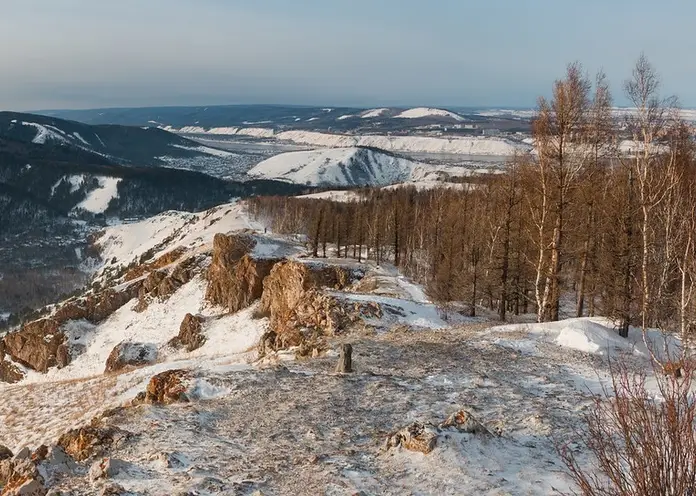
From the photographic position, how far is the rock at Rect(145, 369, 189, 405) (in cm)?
1502

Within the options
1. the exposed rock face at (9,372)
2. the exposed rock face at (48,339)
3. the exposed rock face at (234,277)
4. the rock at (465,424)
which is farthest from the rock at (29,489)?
the exposed rock face at (9,372)

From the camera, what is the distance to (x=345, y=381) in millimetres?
15625

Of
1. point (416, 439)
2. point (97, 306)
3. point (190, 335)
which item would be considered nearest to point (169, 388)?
point (416, 439)

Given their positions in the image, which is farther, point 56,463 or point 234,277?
point 234,277

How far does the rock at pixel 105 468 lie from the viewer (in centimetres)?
977

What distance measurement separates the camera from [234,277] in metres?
51.0

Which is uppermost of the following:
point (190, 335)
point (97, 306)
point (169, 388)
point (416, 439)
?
point (416, 439)

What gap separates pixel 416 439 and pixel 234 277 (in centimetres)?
4226

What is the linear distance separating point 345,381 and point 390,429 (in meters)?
3.67

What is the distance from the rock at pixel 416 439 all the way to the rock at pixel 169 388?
6.73 m

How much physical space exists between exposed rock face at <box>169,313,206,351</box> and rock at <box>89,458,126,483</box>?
34780 millimetres

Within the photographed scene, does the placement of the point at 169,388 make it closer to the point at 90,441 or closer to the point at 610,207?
the point at 90,441

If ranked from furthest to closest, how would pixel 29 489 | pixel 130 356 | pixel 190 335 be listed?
pixel 190 335, pixel 130 356, pixel 29 489

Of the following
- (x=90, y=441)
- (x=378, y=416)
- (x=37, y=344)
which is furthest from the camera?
(x=37, y=344)
